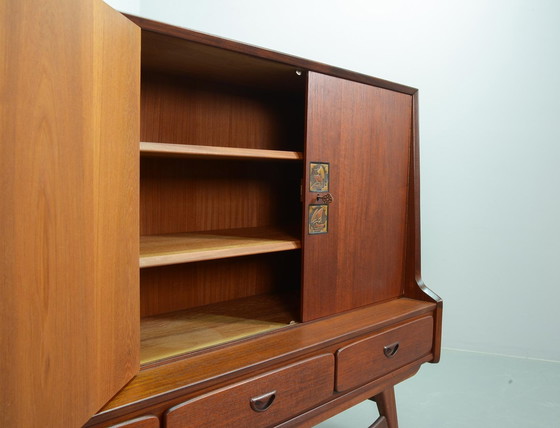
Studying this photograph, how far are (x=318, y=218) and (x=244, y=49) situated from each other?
44 cm

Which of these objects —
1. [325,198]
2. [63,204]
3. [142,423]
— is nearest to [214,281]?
[325,198]

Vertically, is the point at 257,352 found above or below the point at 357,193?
below

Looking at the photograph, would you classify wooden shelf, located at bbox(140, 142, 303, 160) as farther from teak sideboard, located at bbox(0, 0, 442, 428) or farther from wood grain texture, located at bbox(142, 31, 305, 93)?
wood grain texture, located at bbox(142, 31, 305, 93)

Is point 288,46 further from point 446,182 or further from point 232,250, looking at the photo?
point 232,250

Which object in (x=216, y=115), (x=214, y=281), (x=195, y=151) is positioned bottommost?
(x=214, y=281)

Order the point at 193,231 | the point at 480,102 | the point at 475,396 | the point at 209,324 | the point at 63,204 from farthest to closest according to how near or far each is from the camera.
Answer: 1. the point at 480,102
2. the point at 475,396
3. the point at 193,231
4. the point at 209,324
5. the point at 63,204

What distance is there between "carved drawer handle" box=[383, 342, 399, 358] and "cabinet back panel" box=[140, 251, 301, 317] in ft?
1.39

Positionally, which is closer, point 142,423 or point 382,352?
point 142,423

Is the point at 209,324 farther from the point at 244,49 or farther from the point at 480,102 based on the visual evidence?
the point at 480,102

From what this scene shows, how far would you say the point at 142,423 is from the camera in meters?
0.78

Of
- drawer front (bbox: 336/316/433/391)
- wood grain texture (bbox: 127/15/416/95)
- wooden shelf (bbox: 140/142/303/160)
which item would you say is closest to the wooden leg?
drawer front (bbox: 336/316/433/391)

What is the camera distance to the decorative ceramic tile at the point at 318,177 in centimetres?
110

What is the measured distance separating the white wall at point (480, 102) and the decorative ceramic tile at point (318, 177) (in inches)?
40.9

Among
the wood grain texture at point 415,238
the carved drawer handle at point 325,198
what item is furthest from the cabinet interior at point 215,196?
the wood grain texture at point 415,238
